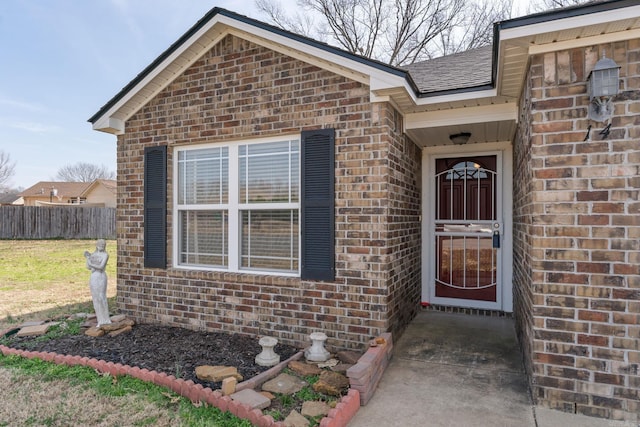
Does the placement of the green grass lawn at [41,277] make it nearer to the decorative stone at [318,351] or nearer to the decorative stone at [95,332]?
the decorative stone at [95,332]

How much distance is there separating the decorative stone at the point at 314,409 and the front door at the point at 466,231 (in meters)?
3.45

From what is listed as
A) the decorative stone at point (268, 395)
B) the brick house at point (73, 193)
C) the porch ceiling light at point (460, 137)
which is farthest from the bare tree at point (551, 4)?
the brick house at point (73, 193)

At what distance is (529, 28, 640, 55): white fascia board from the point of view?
266 centimetres

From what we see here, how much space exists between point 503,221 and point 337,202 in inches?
111

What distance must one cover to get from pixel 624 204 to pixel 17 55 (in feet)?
74.6

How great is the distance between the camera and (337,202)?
4.14 meters

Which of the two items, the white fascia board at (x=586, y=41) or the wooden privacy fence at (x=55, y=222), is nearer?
the white fascia board at (x=586, y=41)

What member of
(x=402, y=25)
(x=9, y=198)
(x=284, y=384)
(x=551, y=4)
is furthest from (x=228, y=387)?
(x=9, y=198)

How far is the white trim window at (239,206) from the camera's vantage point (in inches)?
179

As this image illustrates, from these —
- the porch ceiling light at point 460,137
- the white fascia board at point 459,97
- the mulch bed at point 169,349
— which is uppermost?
the white fascia board at point 459,97

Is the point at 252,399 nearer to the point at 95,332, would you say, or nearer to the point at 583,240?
the point at 583,240

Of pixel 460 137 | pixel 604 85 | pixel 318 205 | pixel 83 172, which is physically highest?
pixel 83 172

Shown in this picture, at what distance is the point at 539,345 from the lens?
291 cm

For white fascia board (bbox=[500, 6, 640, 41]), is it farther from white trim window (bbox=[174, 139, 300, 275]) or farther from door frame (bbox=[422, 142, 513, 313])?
door frame (bbox=[422, 142, 513, 313])
